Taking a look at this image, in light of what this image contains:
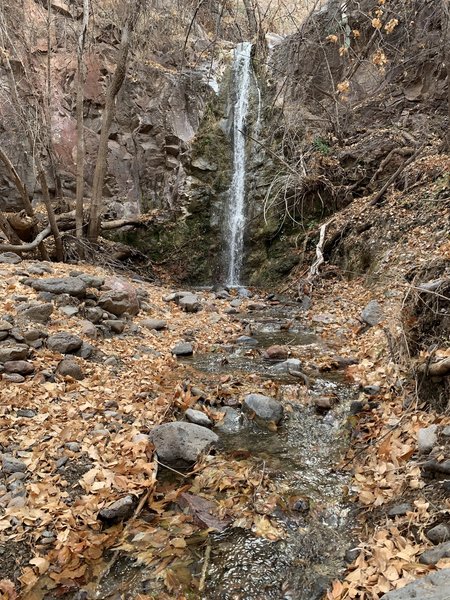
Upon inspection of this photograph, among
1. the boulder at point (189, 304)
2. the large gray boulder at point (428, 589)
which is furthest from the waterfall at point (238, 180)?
the large gray boulder at point (428, 589)

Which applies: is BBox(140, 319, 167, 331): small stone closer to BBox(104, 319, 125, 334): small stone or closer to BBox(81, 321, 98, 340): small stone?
BBox(104, 319, 125, 334): small stone

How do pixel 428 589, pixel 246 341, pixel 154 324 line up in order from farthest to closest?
1. pixel 154 324
2. pixel 246 341
3. pixel 428 589

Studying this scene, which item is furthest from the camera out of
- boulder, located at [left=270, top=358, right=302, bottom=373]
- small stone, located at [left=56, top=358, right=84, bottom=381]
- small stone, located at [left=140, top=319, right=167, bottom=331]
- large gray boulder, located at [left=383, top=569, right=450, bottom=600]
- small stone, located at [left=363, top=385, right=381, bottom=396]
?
small stone, located at [left=140, top=319, right=167, bottom=331]

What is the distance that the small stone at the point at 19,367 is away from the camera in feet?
14.3

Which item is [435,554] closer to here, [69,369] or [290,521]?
[290,521]

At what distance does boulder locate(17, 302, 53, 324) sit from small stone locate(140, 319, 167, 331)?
1.68 m

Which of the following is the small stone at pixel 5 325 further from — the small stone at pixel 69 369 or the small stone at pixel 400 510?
the small stone at pixel 400 510

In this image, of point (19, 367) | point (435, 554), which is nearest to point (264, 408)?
point (435, 554)

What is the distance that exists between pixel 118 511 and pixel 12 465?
917mm

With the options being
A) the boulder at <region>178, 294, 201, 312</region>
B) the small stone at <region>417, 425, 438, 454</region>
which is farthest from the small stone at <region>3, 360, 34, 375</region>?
the boulder at <region>178, 294, 201, 312</region>

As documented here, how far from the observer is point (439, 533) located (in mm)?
2227

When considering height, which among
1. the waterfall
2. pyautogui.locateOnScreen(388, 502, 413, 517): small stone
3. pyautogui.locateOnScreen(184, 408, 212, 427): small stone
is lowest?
pyautogui.locateOnScreen(184, 408, 212, 427): small stone

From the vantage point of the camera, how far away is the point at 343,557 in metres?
2.52

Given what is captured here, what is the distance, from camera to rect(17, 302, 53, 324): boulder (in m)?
5.40
